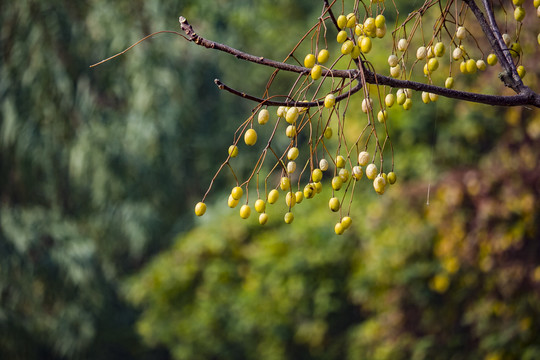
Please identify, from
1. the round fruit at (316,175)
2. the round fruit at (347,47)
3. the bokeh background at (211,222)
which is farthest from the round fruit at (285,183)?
the bokeh background at (211,222)

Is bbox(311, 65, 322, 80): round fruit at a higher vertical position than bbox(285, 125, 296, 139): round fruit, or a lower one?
higher

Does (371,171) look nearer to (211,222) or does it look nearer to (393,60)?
(393,60)

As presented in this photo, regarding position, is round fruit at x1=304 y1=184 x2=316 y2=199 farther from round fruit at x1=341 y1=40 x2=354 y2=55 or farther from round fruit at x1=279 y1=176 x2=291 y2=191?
round fruit at x1=341 y1=40 x2=354 y2=55

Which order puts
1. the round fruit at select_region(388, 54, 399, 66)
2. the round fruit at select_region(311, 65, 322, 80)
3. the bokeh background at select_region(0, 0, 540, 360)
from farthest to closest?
the bokeh background at select_region(0, 0, 540, 360), the round fruit at select_region(388, 54, 399, 66), the round fruit at select_region(311, 65, 322, 80)

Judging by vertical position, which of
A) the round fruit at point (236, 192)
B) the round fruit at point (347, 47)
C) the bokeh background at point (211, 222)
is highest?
the bokeh background at point (211, 222)

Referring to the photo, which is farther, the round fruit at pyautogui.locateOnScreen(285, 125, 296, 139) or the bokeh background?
the bokeh background

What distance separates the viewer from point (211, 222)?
3898mm

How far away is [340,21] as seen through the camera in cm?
64

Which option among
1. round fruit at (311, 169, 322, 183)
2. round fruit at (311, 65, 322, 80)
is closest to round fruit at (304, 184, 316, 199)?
round fruit at (311, 169, 322, 183)

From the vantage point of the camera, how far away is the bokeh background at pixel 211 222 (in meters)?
2.28

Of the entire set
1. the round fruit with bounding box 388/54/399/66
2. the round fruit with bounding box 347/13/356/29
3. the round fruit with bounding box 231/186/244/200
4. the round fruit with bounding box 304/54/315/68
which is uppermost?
the round fruit with bounding box 388/54/399/66

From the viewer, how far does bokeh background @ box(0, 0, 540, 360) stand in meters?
2.28

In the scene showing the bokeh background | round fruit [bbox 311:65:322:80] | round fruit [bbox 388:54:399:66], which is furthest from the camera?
the bokeh background

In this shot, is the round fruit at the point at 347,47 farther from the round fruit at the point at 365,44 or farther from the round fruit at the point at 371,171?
the round fruit at the point at 371,171
